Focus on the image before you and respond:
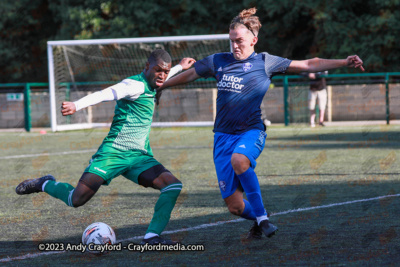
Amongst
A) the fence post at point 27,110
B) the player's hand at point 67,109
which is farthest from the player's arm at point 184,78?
the fence post at point 27,110

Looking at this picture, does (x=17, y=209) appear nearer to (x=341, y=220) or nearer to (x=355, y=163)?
(x=341, y=220)

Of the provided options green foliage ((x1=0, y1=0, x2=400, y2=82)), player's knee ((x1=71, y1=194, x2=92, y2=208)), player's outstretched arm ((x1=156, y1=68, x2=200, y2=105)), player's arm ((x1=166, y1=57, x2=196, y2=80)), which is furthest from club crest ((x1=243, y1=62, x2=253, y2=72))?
green foliage ((x1=0, y1=0, x2=400, y2=82))

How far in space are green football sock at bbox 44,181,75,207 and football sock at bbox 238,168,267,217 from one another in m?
1.50

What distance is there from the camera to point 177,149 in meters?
16.0

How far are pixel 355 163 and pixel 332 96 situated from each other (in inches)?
582

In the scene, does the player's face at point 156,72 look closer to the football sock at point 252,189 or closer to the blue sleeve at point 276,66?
the blue sleeve at point 276,66

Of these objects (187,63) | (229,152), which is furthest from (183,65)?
(229,152)

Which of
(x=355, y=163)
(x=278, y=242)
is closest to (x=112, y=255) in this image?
(x=278, y=242)

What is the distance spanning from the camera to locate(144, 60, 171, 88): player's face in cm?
580

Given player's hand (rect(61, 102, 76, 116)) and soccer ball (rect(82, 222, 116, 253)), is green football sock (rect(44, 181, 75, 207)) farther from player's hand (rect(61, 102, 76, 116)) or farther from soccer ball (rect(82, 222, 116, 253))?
player's hand (rect(61, 102, 76, 116))

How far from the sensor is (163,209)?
18.6 feet

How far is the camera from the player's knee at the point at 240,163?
5.71 meters

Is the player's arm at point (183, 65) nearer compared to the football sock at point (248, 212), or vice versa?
the football sock at point (248, 212)

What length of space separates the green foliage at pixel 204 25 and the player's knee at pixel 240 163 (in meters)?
22.5
